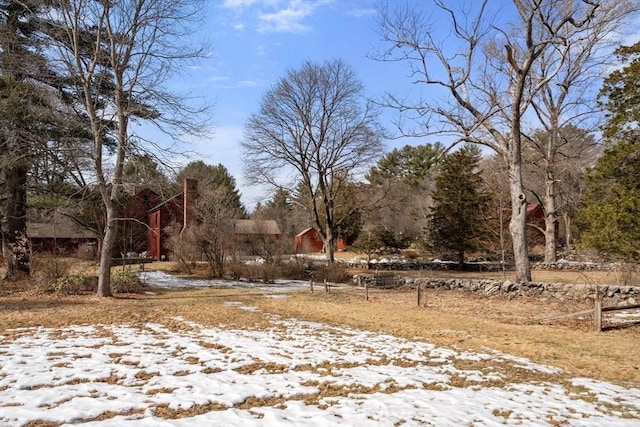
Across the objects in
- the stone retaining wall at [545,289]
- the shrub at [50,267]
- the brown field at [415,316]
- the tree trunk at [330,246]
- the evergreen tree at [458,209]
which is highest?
the evergreen tree at [458,209]

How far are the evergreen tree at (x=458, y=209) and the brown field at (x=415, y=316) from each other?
14219 millimetres

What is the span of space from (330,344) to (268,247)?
16.7m

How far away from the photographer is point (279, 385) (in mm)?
5949

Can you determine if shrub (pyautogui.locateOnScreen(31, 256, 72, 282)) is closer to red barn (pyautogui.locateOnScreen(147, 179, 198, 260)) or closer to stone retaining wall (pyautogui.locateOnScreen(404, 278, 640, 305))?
stone retaining wall (pyautogui.locateOnScreen(404, 278, 640, 305))

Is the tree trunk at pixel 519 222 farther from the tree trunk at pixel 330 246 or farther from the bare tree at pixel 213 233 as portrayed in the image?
the bare tree at pixel 213 233

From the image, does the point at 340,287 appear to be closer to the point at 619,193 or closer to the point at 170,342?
the point at 619,193

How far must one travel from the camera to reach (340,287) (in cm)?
2164

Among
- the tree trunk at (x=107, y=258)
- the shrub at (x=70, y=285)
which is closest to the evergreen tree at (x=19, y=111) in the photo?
the shrub at (x=70, y=285)

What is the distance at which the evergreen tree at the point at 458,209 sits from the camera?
106 feet

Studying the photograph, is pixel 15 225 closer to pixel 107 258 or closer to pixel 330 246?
pixel 107 258

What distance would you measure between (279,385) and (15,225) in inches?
691

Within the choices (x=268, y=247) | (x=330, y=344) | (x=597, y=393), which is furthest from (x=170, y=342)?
(x=268, y=247)

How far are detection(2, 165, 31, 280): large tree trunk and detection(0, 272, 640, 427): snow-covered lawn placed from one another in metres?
10.9

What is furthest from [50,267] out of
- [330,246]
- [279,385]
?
[330,246]
